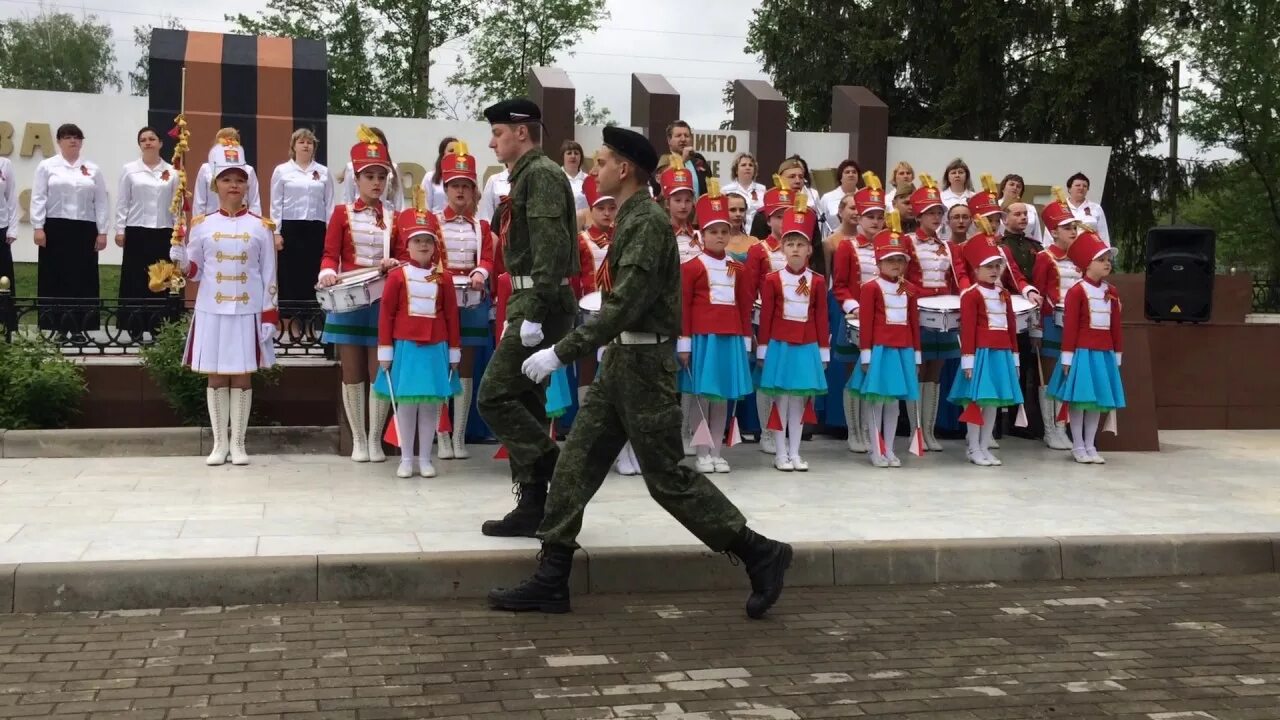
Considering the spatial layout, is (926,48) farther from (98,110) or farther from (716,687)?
(716,687)

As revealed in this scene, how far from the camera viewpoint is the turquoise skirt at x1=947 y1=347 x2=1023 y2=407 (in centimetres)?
1067

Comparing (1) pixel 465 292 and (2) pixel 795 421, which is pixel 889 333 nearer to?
(2) pixel 795 421

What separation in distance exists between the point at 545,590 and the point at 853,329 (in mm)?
5121

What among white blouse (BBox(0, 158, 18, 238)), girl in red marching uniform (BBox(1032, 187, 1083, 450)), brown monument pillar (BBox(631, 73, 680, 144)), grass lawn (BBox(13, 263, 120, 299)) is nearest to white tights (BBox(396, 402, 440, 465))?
girl in red marching uniform (BBox(1032, 187, 1083, 450))

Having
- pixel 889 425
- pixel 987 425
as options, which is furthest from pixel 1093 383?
pixel 889 425

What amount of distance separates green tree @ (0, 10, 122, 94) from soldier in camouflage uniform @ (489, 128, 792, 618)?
5472cm

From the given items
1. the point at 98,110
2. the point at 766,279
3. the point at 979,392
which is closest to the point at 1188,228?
the point at 979,392

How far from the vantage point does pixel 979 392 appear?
10672 mm

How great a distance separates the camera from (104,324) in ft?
36.4

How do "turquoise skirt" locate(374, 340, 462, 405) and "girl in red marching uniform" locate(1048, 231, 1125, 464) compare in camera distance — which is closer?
"turquoise skirt" locate(374, 340, 462, 405)

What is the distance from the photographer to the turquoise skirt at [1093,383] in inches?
431

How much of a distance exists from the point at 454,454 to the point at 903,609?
4.58m

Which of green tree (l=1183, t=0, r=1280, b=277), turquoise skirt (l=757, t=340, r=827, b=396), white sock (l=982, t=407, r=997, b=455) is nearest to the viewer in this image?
turquoise skirt (l=757, t=340, r=827, b=396)

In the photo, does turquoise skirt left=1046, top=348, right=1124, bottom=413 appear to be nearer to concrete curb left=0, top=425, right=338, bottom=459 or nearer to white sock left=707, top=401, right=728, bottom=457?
white sock left=707, top=401, right=728, bottom=457
